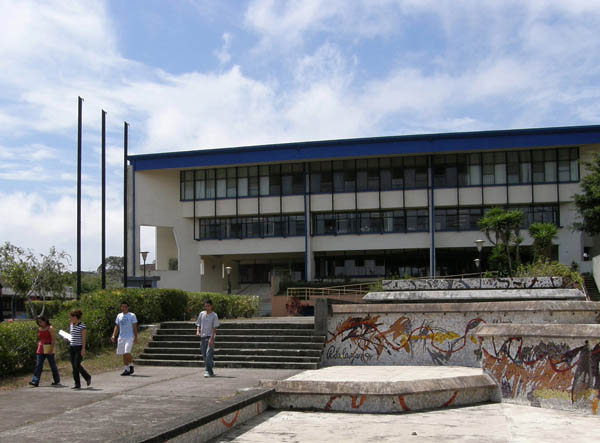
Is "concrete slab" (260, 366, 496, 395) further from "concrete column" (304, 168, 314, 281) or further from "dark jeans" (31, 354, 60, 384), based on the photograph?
"concrete column" (304, 168, 314, 281)

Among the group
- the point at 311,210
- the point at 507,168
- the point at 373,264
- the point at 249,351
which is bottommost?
the point at 249,351

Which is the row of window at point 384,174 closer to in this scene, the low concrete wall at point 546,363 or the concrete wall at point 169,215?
the concrete wall at point 169,215

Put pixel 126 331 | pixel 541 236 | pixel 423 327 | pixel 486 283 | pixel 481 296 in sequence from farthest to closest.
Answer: pixel 541 236, pixel 486 283, pixel 481 296, pixel 423 327, pixel 126 331

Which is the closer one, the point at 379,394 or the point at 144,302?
the point at 379,394

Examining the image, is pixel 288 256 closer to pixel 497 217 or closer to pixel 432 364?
pixel 497 217

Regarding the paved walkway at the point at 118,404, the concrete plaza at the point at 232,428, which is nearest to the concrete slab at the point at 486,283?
the paved walkway at the point at 118,404

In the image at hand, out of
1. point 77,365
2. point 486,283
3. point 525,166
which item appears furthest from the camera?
point 525,166

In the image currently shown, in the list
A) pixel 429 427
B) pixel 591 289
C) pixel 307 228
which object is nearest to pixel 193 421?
pixel 429 427

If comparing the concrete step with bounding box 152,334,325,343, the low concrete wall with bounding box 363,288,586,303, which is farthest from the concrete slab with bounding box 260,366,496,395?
the low concrete wall with bounding box 363,288,586,303

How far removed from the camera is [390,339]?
1541cm

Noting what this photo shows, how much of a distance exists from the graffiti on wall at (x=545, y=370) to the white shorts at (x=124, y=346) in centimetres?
697

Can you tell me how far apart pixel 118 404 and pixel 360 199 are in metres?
39.4

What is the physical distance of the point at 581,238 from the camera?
4469 centimetres

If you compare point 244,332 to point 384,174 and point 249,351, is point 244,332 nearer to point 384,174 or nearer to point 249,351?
point 249,351
